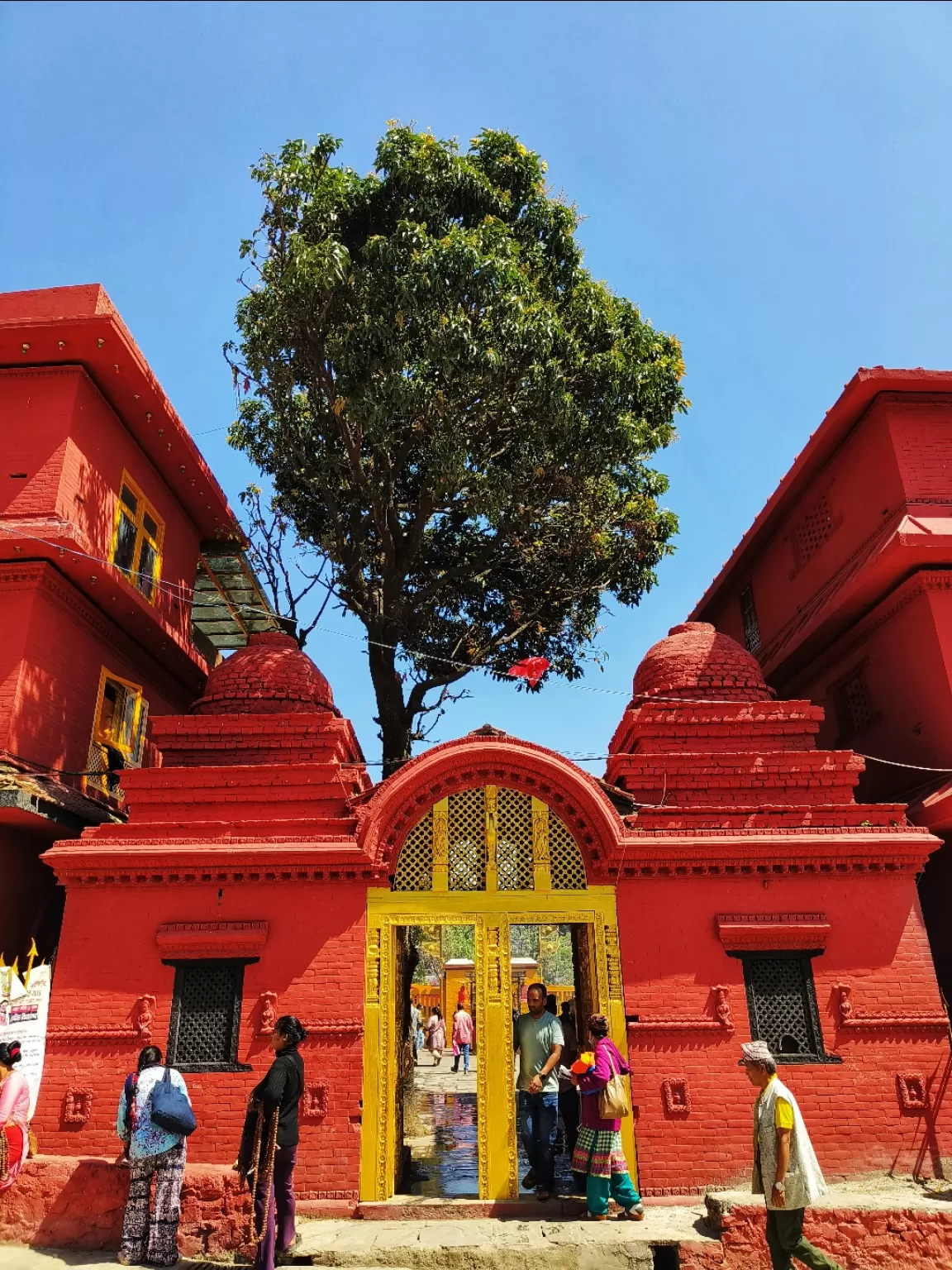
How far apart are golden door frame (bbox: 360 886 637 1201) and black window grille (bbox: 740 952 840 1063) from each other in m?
1.32

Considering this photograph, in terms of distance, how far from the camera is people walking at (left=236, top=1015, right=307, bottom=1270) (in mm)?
5902

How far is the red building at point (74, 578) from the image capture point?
10117mm

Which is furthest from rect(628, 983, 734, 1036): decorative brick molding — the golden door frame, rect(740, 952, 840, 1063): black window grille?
rect(740, 952, 840, 1063): black window grille

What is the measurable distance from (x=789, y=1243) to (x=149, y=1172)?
448 centimetres

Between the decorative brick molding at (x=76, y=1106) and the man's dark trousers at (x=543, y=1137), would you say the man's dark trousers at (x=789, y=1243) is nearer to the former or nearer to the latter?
the man's dark trousers at (x=543, y=1137)

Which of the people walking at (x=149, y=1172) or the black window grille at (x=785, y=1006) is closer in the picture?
the people walking at (x=149, y=1172)

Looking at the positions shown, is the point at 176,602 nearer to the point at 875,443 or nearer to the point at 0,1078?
the point at 0,1078

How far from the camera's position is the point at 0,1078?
253 inches

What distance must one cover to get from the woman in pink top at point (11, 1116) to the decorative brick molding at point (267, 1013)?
7.24 ft

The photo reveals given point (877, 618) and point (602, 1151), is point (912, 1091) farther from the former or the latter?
point (877, 618)

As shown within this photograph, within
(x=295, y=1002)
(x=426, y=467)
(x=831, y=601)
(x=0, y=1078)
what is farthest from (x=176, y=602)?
(x=831, y=601)

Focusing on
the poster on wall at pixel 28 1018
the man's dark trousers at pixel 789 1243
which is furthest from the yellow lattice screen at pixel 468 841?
the man's dark trousers at pixel 789 1243

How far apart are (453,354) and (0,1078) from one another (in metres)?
9.65

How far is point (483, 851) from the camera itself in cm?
926
